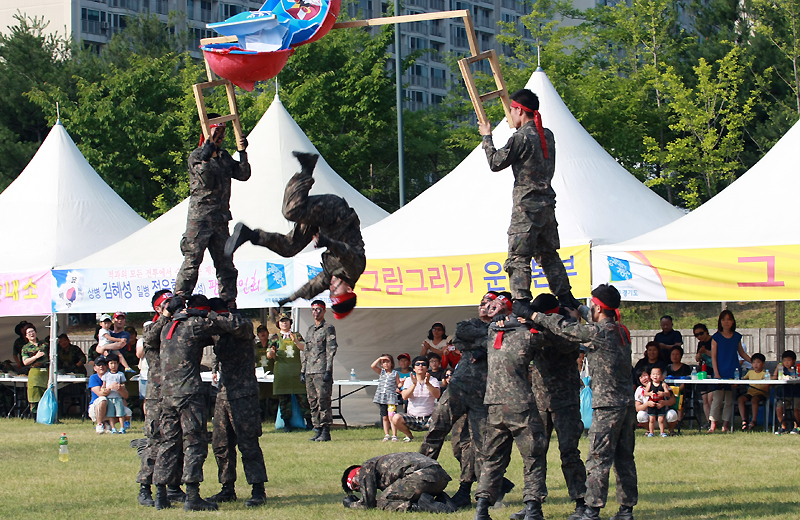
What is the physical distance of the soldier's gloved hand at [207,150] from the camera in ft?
26.1

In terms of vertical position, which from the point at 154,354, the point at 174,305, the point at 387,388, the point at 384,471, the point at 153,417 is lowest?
the point at 384,471

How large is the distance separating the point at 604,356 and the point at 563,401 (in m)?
0.65

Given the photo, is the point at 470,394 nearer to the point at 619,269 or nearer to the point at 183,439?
the point at 183,439

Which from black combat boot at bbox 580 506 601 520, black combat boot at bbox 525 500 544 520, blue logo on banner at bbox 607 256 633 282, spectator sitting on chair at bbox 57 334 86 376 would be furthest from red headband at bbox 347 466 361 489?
spectator sitting on chair at bbox 57 334 86 376

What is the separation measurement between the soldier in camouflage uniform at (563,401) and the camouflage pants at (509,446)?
27 centimetres

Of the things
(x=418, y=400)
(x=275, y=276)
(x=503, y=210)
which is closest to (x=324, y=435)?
(x=418, y=400)

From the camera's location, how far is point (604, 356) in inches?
264

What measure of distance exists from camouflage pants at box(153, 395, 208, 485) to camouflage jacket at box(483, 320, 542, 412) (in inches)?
92.8

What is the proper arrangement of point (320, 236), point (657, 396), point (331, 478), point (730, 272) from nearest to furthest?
point (320, 236) → point (331, 478) → point (730, 272) → point (657, 396)

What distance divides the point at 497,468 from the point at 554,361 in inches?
37.1

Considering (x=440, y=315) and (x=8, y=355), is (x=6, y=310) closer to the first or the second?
(x=8, y=355)

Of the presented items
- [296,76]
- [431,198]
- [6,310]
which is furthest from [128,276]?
[296,76]

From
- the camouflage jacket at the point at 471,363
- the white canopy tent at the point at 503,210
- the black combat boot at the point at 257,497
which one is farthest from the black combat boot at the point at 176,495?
the white canopy tent at the point at 503,210

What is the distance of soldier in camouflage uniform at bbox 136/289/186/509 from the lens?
8.00m
